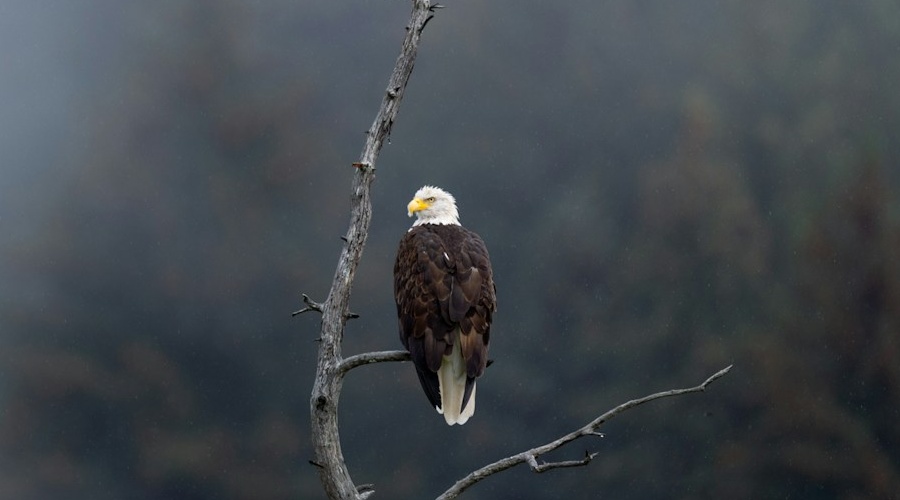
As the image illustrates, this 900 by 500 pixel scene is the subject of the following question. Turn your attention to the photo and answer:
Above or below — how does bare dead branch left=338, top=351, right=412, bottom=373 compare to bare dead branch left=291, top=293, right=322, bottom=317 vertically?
below

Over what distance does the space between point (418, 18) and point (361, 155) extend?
101cm

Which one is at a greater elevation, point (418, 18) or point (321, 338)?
point (418, 18)

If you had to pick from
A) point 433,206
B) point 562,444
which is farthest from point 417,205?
point 562,444

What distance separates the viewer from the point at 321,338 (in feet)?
21.2

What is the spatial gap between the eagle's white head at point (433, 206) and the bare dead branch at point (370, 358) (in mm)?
1278

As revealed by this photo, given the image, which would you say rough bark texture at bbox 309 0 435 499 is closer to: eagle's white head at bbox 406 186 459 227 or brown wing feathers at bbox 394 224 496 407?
brown wing feathers at bbox 394 224 496 407

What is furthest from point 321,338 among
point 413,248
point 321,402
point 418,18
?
point 418,18

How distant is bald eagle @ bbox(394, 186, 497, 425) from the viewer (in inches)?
252

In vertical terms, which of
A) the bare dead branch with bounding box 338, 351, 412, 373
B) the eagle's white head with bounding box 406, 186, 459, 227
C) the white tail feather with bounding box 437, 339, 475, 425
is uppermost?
the eagle's white head with bounding box 406, 186, 459, 227

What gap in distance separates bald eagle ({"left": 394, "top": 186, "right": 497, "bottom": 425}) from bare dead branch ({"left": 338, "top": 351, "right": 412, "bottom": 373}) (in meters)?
0.08

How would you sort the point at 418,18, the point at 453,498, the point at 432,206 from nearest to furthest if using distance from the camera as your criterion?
the point at 453,498, the point at 418,18, the point at 432,206

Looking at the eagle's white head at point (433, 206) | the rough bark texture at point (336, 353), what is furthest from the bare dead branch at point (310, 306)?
the eagle's white head at point (433, 206)

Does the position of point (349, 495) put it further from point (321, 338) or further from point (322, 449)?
point (321, 338)

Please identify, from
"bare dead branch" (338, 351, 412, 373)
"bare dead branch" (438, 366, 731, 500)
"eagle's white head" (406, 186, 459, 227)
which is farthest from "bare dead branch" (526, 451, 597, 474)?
"eagle's white head" (406, 186, 459, 227)
